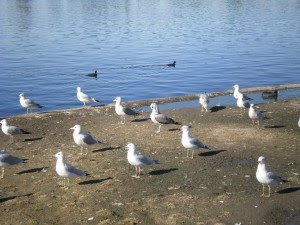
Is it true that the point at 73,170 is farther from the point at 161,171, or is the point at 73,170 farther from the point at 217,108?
the point at 217,108

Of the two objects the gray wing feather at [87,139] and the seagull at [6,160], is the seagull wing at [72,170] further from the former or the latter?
the gray wing feather at [87,139]

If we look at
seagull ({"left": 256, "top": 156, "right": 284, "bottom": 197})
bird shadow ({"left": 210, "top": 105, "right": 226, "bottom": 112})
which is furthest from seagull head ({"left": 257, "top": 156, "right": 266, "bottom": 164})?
bird shadow ({"left": 210, "top": 105, "right": 226, "bottom": 112})

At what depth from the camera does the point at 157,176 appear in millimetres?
15633

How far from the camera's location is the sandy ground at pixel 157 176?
12984 mm

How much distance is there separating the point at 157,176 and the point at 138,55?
38595 millimetres

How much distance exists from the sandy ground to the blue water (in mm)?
13898

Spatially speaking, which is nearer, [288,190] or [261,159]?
[261,159]

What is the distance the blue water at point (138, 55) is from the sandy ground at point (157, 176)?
547 inches

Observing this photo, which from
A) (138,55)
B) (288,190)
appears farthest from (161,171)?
(138,55)

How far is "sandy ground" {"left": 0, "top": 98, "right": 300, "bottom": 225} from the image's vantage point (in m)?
13.0

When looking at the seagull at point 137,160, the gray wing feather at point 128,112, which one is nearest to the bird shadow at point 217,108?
the gray wing feather at point 128,112

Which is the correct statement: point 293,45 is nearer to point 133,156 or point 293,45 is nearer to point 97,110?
point 97,110

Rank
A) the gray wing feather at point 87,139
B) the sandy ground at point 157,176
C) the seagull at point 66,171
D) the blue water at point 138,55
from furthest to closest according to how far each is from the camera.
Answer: the blue water at point 138,55
the gray wing feather at point 87,139
the seagull at point 66,171
the sandy ground at point 157,176

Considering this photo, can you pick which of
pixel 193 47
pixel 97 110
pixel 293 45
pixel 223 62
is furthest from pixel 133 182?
pixel 293 45
